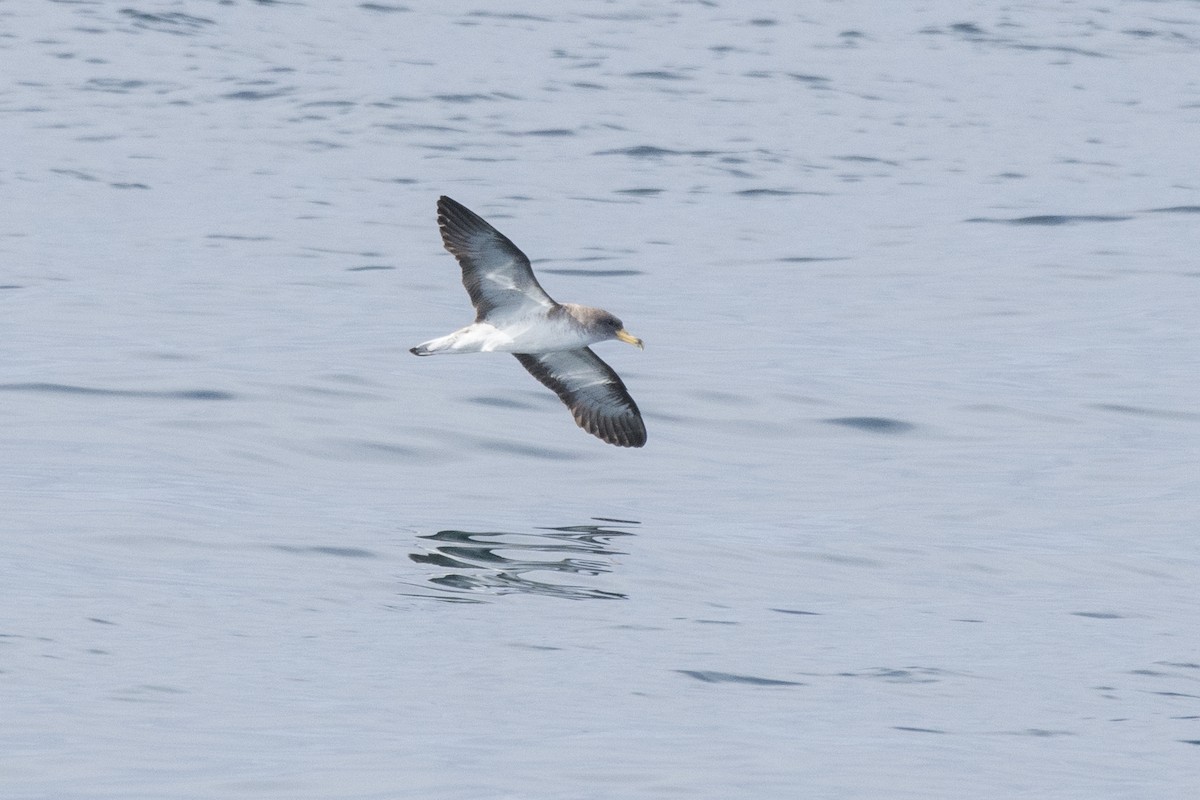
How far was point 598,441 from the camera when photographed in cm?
1444

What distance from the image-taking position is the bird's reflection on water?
10.5 m

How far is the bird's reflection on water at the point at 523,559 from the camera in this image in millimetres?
10547

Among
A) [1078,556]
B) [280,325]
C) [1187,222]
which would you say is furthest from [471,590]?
[1187,222]

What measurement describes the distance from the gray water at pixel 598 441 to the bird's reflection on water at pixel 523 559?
0.05 metres

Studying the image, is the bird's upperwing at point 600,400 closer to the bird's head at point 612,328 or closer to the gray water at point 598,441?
the gray water at point 598,441

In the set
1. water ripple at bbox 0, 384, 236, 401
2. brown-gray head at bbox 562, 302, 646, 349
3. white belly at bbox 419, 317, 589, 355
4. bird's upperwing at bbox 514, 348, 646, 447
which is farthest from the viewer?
water ripple at bbox 0, 384, 236, 401

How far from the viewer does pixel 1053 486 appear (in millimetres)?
13648

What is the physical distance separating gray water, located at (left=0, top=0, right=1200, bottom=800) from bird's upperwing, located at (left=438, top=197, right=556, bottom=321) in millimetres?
1234

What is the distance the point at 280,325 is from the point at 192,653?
8.78m

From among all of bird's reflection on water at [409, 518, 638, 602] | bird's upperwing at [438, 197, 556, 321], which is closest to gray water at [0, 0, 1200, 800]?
bird's reflection on water at [409, 518, 638, 602]

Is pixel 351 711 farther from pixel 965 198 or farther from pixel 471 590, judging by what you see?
pixel 965 198

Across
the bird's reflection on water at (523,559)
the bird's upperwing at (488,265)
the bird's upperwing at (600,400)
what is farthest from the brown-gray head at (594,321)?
the bird's reflection on water at (523,559)

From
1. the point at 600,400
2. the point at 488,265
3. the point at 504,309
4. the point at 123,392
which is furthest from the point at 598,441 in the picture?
the point at 123,392

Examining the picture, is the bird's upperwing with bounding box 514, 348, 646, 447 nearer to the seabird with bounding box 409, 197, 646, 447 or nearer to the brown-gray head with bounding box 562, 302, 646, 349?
the seabird with bounding box 409, 197, 646, 447
